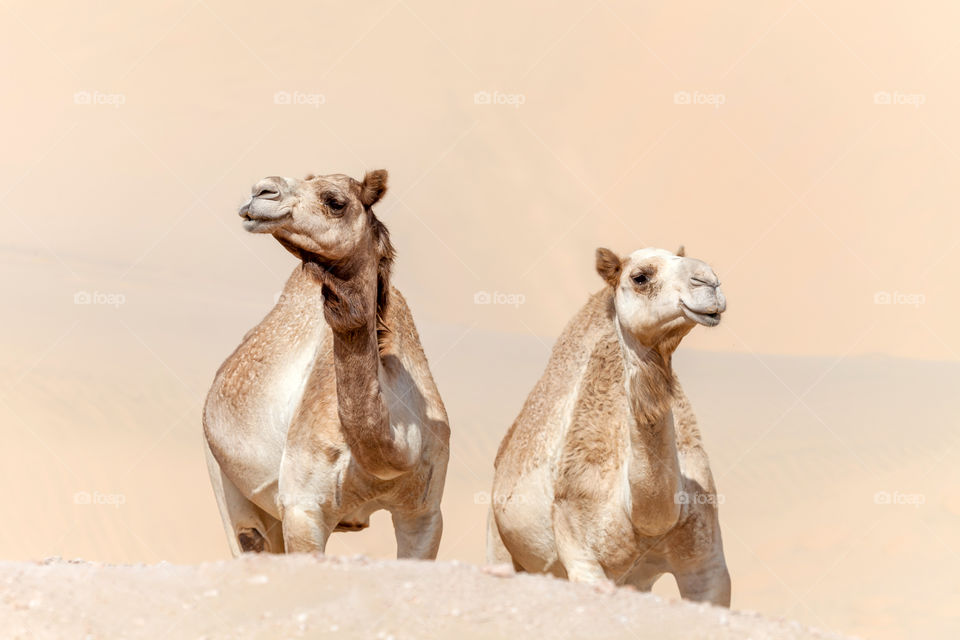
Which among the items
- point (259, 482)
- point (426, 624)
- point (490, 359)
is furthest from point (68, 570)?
point (490, 359)

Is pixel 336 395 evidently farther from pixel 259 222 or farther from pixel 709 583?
pixel 709 583

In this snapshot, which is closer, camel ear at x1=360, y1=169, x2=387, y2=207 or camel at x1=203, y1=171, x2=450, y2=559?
camel at x1=203, y1=171, x2=450, y2=559

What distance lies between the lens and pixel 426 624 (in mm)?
6566

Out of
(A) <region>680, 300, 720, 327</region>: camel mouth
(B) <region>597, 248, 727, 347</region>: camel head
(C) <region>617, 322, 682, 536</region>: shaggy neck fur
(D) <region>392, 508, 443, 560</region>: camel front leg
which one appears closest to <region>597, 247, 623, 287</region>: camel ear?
(B) <region>597, 248, 727, 347</region>: camel head

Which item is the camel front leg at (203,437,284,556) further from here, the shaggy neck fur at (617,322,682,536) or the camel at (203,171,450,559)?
the shaggy neck fur at (617,322,682,536)

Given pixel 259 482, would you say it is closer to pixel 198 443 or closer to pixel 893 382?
pixel 198 443

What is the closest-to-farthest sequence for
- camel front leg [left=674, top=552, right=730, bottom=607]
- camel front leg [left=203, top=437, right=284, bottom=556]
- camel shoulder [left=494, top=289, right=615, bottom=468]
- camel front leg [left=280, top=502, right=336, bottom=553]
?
1. camel front leg [left=674, top=552, right=730, bottom=607]
2. camel shoulder [left=494, top=289, right=615, bottom=468]
3. camel front leg [left=280, top=502, right=336, bottom=553]
4. camel front leg [left=203, top=437, right=284, bottom=556]

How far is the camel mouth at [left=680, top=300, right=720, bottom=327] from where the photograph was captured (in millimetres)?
8055

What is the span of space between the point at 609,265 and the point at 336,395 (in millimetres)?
2305

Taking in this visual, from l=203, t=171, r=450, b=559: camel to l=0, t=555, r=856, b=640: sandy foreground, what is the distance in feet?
7.30

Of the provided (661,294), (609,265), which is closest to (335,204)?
(609,265)

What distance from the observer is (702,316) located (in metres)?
8.12

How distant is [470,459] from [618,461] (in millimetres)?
20132

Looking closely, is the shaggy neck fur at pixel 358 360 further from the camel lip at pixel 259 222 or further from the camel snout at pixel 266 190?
the camel snout at pixel 266 190
